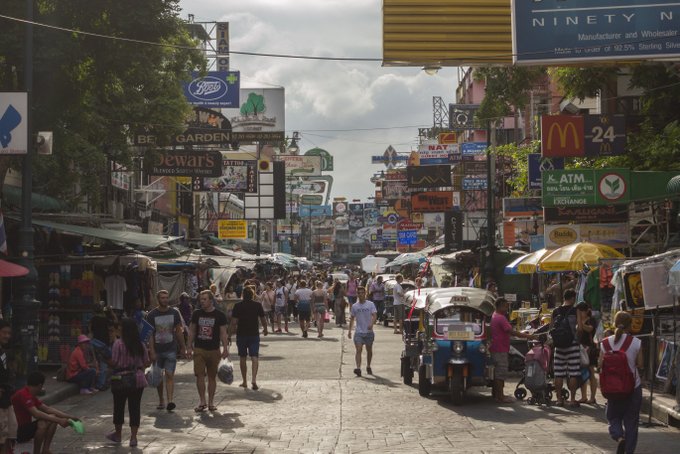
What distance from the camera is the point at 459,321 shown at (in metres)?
16.6

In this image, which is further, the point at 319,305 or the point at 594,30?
the point at 319,305

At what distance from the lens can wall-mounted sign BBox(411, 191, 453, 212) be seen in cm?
4953

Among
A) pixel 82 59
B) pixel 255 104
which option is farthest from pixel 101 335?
pixel 255 104

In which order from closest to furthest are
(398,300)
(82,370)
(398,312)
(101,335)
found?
1. (82,370)
2. (101,335)
3. (398,300)
4. (398,312)

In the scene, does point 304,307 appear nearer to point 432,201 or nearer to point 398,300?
point 398,300

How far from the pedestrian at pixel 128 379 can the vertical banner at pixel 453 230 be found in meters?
31.8

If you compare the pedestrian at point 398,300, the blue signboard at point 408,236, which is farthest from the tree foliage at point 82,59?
the blue signboard at point 408,236

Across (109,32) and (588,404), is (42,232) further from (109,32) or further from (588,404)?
(588,404)

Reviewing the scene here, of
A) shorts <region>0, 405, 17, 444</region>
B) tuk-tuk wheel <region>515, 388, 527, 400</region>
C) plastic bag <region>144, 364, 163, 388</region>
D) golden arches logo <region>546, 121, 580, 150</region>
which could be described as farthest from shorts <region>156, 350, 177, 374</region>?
golden arches logo <region>546, 121, 580, 150</region>

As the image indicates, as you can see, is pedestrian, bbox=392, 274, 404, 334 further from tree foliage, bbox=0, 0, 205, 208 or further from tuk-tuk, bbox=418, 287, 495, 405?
tuk-tuk, bbox=418, 287, 495, 405

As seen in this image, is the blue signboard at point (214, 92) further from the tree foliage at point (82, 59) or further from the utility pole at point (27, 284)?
the utility pole at point (27, 284)

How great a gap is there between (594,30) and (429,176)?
31494 mm

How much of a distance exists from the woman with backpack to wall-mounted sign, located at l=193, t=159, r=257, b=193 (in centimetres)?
3514

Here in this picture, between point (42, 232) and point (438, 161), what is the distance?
1219 inches
